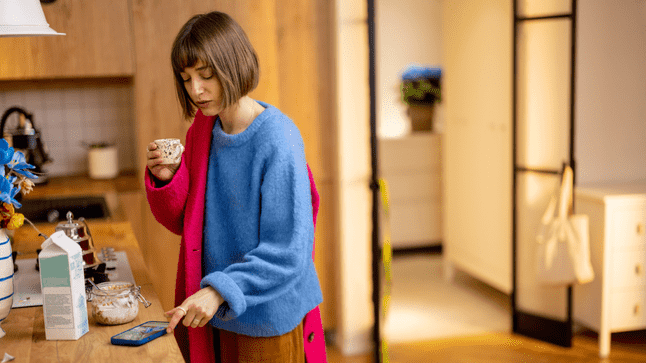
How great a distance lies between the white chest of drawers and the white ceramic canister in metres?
2.42

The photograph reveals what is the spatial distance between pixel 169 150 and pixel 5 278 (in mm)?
406

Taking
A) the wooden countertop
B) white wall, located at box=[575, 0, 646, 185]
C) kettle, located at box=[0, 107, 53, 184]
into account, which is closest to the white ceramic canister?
kettle, located at box=[0, 107, 53, 184]

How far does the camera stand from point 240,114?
1.34 m

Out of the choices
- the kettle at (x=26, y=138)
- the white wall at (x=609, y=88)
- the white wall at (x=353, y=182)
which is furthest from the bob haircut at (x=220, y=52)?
the white wall at (x=609, y=88)

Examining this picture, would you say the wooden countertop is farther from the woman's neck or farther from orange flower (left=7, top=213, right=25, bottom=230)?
the woman's neck

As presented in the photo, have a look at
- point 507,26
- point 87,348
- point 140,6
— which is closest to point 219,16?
point 87,348

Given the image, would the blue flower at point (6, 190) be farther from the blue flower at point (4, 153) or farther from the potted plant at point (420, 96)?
the potted plant at point (420, 96)

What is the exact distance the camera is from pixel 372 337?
3.23 m

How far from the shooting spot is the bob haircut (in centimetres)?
121

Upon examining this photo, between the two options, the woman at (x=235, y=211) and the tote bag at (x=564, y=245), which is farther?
the tote bag at (x=564, y=245)

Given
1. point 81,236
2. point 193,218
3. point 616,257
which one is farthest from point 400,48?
point 193,218

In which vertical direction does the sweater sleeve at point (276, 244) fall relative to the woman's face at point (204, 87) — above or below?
below

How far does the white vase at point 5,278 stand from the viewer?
4.09 feet

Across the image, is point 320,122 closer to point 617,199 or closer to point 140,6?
point 140,6
